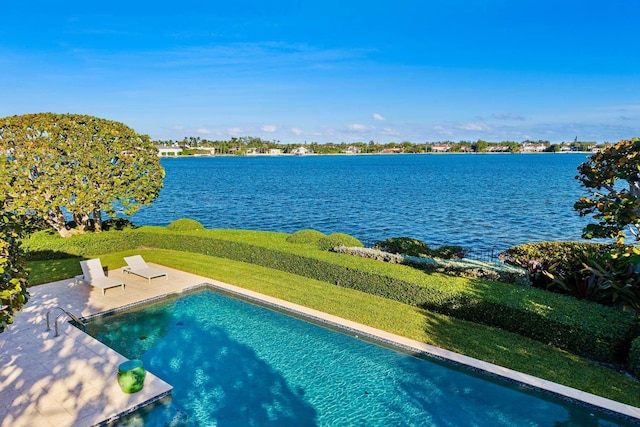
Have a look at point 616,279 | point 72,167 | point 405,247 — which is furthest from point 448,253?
point 72,167

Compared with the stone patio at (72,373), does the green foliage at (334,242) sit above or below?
above

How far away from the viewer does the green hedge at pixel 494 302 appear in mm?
9383

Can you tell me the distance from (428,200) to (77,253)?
4073 cm

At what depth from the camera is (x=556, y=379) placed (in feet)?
28.4

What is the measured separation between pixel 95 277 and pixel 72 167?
647 cm

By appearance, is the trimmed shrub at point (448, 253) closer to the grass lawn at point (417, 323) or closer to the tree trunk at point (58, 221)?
the grass lawn at point (417, 323)

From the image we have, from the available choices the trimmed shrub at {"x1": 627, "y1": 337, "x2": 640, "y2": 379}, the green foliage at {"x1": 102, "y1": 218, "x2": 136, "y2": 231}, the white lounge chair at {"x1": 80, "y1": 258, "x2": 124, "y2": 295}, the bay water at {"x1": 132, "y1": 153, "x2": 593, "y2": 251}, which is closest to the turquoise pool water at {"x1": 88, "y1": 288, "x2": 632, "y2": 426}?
the trimmed shrub at {"x1": 627, "y1": 337, "x2": 640, "y2": 379}

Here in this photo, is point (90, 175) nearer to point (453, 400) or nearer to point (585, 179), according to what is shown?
point (453, 400)

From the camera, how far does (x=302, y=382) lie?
8984 millimetres

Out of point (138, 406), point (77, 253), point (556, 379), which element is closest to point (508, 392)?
point (556, 379)

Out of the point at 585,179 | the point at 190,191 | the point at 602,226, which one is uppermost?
the point at 585,179

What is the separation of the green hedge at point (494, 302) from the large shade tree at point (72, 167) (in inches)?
294

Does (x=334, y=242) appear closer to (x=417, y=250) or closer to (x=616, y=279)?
(x=417, y=250)

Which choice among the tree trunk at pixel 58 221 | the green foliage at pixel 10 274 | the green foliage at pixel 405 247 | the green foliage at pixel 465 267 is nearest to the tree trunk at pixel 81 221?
the tree trunk at pixel 58 221
